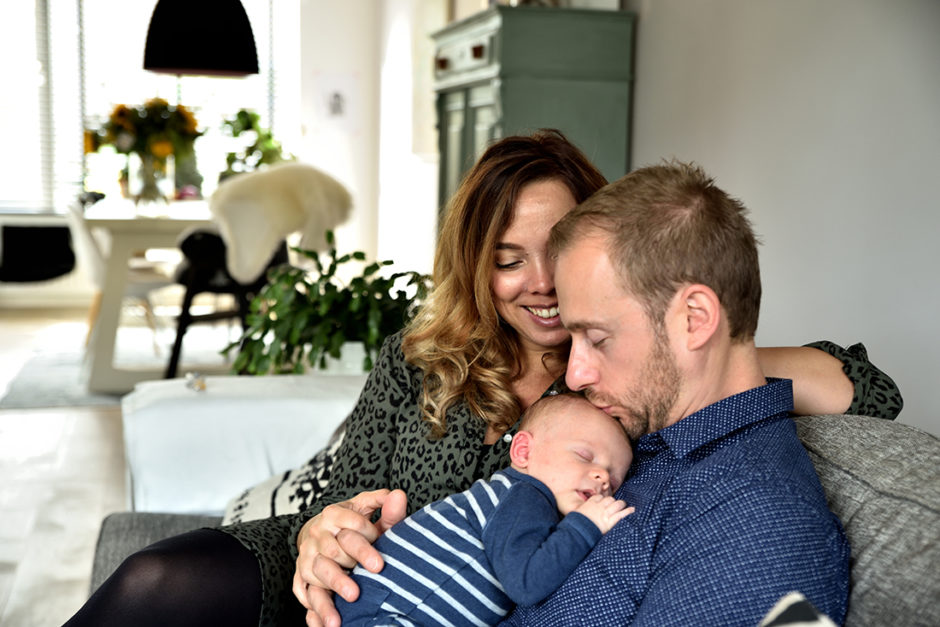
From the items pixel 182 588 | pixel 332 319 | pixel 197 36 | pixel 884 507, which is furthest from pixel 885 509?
pixel 197 36

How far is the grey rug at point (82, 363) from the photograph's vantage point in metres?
5.27

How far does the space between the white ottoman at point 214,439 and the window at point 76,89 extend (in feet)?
20.8

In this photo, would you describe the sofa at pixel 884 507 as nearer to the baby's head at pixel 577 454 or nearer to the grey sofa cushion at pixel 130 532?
the baby's head at pixel 577 454

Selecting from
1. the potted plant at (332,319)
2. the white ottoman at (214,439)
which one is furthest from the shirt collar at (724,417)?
the potted plant at (332,319)

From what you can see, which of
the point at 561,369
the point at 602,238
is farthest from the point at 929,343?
the point at 602,238

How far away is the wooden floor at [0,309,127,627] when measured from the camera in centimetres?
287

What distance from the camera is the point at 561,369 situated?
5.43ft

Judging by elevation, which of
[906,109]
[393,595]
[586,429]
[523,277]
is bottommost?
[393,595]

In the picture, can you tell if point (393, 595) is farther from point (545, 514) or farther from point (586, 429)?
point (586, 429)

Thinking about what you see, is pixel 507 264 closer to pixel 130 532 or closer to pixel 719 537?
pixel 719 537

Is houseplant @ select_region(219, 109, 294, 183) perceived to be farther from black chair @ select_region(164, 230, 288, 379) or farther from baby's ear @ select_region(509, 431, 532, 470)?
baby's ear @ select_region(509, 431, 532, 470)

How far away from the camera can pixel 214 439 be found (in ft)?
7.65

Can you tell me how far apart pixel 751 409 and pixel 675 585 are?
0.85 ft

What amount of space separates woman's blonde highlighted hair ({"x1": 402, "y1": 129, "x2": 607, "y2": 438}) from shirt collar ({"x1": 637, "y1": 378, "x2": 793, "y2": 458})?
46cm
